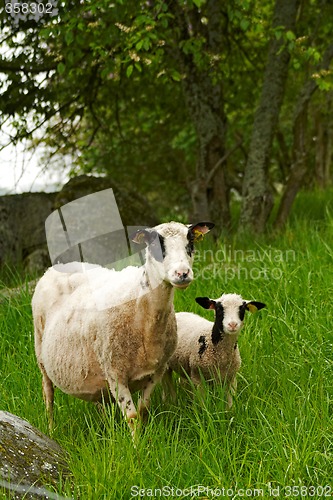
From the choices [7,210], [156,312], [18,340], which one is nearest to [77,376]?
[156,312]

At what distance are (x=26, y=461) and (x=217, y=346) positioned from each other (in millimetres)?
1734

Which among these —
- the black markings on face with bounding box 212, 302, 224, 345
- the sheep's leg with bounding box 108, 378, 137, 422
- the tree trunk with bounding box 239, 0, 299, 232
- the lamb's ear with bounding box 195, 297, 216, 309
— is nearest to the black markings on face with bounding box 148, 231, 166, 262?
the sheep's leg with bounding box 108, 378, 137, 422

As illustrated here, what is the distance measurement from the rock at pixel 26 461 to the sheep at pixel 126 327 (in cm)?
52

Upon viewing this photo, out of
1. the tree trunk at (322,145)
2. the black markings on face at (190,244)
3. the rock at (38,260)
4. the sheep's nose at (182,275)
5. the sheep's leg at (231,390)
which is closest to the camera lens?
the sheep's nose at (182,275)

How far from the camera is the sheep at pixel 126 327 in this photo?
3.88m

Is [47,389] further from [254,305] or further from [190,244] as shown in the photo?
[190,244]

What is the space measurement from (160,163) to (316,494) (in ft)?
44.2

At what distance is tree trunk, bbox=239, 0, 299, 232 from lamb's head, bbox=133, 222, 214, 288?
18.8 ft

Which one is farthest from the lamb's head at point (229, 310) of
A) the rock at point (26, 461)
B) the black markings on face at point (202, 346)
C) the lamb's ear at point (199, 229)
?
the rock at point (26, 461)

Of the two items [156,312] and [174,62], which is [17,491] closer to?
[156,312]

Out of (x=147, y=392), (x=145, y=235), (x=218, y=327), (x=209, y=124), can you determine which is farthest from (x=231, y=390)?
(x=209, y=124)

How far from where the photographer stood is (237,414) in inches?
175

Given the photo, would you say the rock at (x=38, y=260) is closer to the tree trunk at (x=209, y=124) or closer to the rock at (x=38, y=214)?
the rock at (x=38, y=214)

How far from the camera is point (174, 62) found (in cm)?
1059
